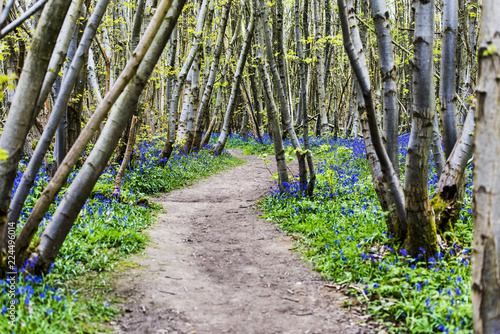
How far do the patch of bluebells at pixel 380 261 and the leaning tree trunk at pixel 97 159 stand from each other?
277 centimetres

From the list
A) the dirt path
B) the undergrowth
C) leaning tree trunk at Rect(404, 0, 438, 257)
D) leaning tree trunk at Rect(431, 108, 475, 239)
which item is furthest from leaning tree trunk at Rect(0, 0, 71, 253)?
leaning tree trunk at Rect(431, 108, 475, 239)

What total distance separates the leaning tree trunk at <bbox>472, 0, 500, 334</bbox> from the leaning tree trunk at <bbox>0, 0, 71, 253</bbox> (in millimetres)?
3008

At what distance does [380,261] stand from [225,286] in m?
1.74

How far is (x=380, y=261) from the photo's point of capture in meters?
4.25

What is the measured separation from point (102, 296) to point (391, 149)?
3.80 meters

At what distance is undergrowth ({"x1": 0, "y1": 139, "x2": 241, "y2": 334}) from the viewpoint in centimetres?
290

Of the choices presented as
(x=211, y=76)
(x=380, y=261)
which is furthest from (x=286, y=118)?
(x=211, y=76)

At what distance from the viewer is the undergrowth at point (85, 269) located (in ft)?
9.53

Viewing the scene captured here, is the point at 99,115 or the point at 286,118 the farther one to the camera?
the point at 286,118

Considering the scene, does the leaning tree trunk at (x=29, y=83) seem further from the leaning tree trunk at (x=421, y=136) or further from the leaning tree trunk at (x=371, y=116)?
the leaning tree trunk at (x=421, y=136)

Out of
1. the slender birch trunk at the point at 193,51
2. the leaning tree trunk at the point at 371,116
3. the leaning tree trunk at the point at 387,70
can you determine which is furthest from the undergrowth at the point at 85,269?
the slender birch trunk at the point at 193,51

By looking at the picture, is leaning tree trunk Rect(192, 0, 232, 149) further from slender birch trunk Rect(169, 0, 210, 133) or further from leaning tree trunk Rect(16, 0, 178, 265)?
leaning tree trunk Rect(16, 0, 178, 265)

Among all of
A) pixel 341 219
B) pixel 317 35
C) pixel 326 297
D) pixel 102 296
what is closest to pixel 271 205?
pixel 341 219

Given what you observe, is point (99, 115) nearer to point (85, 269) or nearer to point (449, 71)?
point (85, 269)
